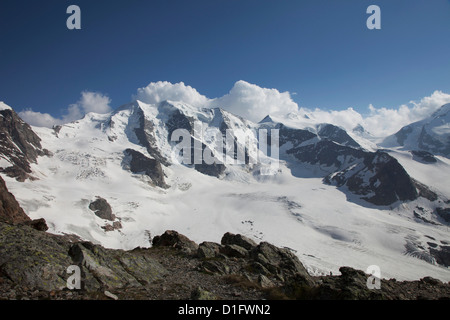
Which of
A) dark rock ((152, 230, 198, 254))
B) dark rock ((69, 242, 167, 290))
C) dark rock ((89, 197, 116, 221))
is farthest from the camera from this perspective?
dark rock ((89, 197, 116, 221))

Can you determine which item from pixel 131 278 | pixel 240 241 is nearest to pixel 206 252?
pixel 240 241

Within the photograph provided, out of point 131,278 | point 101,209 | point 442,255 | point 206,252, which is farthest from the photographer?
point 101,209

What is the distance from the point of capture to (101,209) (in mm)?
160250

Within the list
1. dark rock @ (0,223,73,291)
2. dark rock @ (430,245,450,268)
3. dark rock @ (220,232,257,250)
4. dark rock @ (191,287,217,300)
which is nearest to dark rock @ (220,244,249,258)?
dark rock @ (220,232,257,250)

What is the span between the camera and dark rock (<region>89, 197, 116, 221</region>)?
15712 cm

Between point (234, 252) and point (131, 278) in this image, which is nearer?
point (131, 278)

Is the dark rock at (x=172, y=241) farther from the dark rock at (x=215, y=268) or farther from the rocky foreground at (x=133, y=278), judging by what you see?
Result: the dark rock at (x=215, y=268)

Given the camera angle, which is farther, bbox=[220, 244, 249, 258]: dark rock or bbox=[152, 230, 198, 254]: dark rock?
bbox=[152, 230, 198, 254]: dark rock

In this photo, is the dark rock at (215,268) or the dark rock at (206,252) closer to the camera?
the dark rock at (215,268)

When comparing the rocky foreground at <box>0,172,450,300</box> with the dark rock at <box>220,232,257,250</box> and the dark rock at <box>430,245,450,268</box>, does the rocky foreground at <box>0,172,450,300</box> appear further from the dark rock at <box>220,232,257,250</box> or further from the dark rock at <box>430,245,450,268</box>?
the dark rock at <box>430,245,450,268</box>

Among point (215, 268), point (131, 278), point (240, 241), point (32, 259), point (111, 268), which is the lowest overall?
point (215, 268)

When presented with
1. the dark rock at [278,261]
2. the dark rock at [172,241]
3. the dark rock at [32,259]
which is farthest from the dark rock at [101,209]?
the dark rock at [32,259]

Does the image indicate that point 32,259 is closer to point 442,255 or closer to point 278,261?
point 278,261

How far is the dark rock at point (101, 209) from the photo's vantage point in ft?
516
